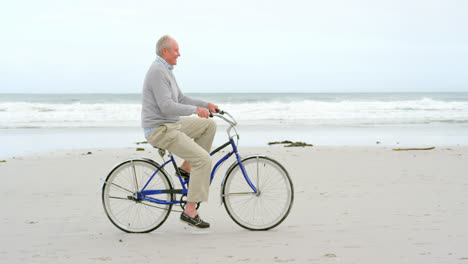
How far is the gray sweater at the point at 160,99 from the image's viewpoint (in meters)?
3.88

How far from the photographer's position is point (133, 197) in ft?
13.9

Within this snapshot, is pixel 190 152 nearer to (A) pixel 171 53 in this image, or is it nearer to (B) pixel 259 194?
(B) pixel 259 194

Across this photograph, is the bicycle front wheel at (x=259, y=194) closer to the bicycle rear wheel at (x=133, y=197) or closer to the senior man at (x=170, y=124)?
the senior man at (x=170, y=124)

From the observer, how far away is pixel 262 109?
30.8 m

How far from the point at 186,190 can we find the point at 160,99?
0.84m

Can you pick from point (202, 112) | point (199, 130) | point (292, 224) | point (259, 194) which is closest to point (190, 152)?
point (199, 130)

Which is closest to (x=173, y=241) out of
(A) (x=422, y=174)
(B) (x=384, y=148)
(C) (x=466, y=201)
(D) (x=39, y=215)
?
(D) (x=39, y=215)

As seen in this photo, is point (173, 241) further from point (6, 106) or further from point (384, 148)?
point (6, 106)

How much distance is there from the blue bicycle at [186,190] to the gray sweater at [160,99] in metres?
0.32

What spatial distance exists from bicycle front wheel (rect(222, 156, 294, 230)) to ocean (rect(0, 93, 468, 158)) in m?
7.24

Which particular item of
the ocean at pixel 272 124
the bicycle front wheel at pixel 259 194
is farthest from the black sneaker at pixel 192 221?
the ocean at pixel 272 124

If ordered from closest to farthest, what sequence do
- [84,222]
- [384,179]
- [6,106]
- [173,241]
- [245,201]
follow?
[173,241] → [245,201] → [84,222] → [384,179] → [6,106]

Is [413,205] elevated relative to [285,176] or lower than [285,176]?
lower

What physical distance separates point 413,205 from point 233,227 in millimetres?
2090
